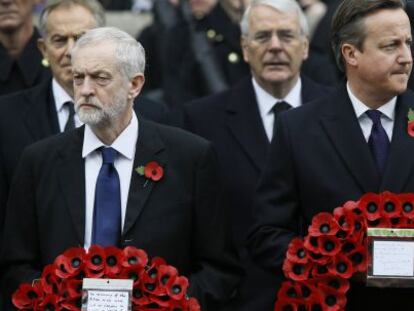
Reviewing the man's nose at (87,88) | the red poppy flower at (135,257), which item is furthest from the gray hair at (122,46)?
the red poppy flower at (135,257)

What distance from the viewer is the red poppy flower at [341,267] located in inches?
248

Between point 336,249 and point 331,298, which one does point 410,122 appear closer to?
point 336,249

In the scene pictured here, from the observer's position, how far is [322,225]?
6406 millimetres

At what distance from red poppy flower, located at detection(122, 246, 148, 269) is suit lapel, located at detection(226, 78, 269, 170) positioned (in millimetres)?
1658

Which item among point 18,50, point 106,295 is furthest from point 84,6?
point 106,295

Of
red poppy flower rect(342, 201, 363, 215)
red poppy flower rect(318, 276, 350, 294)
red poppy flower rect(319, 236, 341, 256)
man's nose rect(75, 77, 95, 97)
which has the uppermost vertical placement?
man's nose rect(75, 77, 95, 97)

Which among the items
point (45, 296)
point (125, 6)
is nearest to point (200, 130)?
point (45, 296)

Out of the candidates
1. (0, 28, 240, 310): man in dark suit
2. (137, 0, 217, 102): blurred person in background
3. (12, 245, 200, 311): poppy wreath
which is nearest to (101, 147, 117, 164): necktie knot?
(0, 28, 240, 310): man in dark suit

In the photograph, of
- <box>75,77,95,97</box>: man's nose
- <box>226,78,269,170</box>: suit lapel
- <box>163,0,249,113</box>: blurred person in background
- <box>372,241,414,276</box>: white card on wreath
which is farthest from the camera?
<box>163,0,249,113</box>: blurred person in background

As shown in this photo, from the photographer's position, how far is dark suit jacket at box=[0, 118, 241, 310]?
263 inches

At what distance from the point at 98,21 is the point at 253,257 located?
207cm

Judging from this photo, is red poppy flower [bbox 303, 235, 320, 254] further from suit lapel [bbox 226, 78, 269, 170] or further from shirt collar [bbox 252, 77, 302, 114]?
shirt collar [bbox 252, 77, 302, 114]

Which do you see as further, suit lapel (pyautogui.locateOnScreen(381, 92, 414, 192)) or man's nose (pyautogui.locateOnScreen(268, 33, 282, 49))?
man's nose (pyautogui.locateOnScreen(268, 33, 282, 49))

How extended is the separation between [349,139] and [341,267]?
73cm
